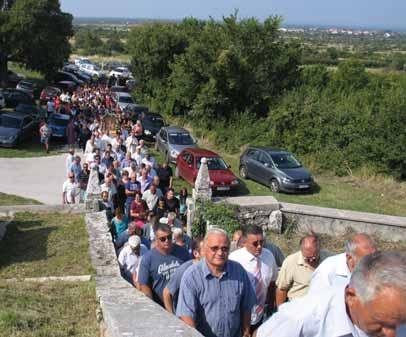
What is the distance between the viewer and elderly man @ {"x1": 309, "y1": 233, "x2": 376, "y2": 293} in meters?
4.76

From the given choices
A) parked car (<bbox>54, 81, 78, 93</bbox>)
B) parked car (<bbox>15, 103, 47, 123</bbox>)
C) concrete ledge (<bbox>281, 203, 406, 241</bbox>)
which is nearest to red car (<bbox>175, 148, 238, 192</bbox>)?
concrete ledge (<bbox>281, 203, 406, 241</bbox>)

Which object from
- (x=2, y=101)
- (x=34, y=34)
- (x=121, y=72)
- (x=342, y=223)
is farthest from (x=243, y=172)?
(x=121, y=72)

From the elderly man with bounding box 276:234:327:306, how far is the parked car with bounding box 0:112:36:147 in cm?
2068

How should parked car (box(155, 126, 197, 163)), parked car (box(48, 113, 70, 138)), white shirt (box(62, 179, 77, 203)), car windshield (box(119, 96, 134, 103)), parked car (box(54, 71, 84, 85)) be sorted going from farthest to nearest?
parked car (box(54, 71, 84, 85)), car windshield (box(119, 96, 134, 103)), parked car (box(48, 113, 70, 138)), parked car (box(155, 126, 197, 163)), white shirt (box(62, 179, 77, 203))

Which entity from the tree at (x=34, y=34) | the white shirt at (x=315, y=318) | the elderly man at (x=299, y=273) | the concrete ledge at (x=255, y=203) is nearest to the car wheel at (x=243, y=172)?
the concrete ledge at (x=255, y=203)

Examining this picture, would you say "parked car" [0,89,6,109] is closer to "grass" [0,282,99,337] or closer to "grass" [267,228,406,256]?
"grass" [267,228,406,256]

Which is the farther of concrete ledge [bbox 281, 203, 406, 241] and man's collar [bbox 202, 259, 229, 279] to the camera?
concrete ledge [bbox 281, 203, 406, 241]

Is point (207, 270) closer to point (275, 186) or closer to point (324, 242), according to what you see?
point (324, 242)

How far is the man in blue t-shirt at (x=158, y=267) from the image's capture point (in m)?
6.25

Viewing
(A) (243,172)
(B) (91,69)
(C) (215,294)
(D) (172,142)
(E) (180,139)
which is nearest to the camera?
(C) (215,294)

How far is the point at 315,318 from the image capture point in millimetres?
2771

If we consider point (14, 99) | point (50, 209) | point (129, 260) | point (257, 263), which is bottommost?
point (14, 99)

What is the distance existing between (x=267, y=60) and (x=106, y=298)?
91.0 feet

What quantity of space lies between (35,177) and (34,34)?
22155 mm
